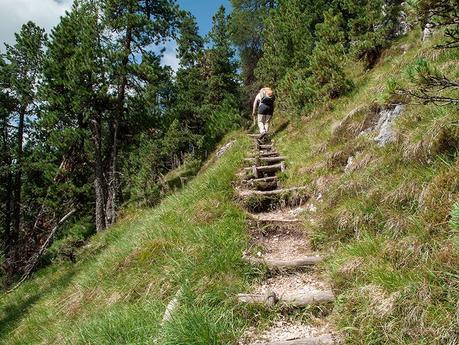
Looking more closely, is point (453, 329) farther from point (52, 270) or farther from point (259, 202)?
point (52, 270)

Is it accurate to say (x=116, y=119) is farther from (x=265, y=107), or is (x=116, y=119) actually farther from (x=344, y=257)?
(x=344, y=257)

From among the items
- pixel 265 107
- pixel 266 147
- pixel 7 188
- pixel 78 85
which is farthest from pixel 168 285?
pixel 7 188

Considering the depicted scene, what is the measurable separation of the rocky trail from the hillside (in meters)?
0.10

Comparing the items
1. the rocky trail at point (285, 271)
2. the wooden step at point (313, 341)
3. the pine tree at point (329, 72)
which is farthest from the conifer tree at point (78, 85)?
the wooden step at point (313, 341)

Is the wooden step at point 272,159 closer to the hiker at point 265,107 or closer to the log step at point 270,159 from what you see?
the log step at point 270,159

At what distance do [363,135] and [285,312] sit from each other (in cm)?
450

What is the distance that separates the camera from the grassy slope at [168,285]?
3.96 m

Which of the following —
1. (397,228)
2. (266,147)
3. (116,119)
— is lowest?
(397,228)

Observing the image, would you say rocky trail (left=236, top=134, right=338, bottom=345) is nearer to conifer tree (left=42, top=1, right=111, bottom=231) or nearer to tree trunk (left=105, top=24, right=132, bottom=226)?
tree trunk (left=105, top=24, right=132, bottom=226)

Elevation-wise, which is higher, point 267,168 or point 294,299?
point 267,168

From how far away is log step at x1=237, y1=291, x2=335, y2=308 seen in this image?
4168mm

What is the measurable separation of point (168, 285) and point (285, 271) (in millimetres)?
1507

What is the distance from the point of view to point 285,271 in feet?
16.7

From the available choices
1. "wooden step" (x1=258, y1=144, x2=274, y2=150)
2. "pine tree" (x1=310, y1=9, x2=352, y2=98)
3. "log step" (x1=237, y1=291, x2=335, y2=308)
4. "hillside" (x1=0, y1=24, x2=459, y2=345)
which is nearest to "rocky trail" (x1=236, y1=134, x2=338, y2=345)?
"log step" (x1=237, y1=291, x2=335, y2=308)
